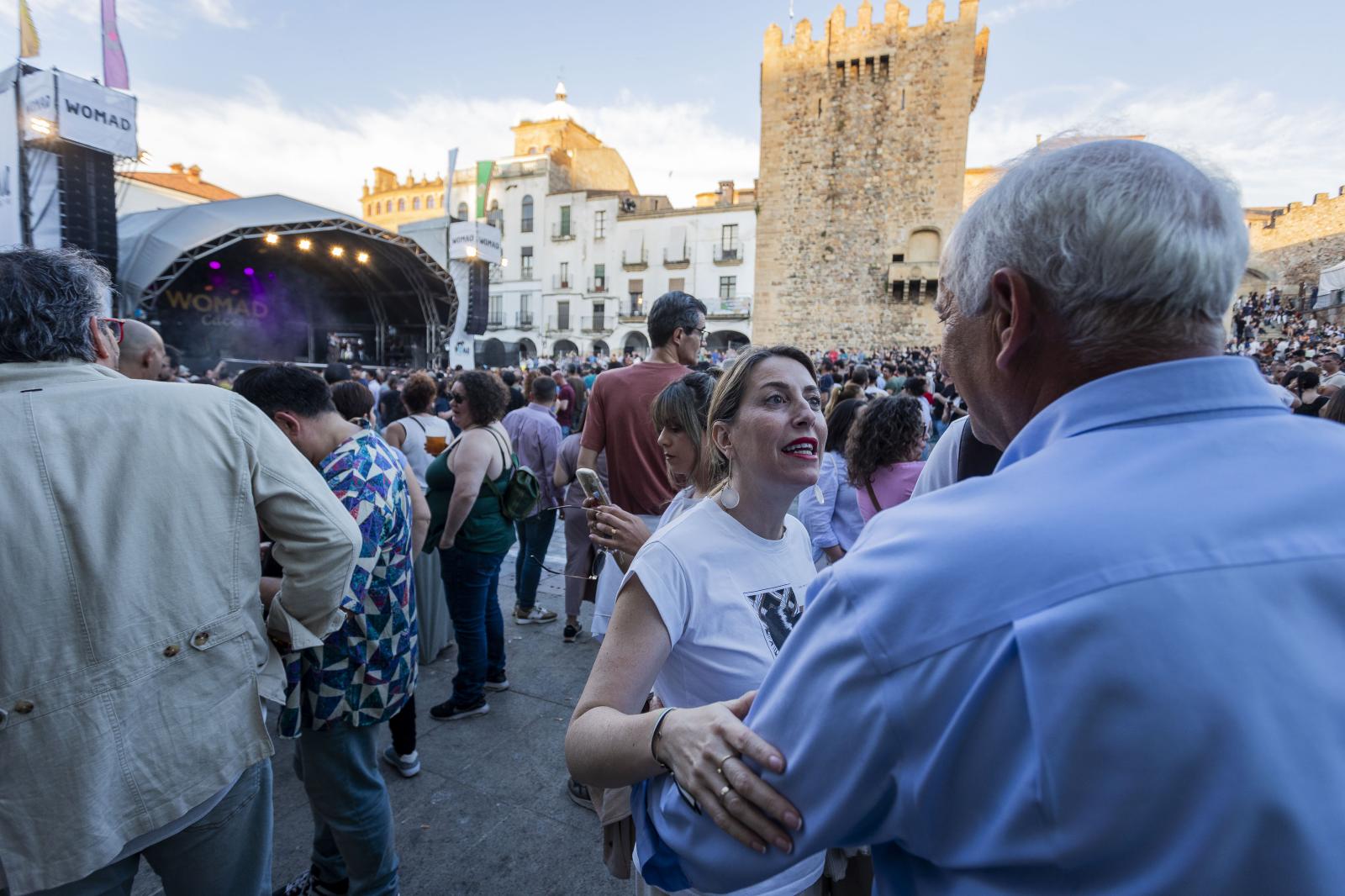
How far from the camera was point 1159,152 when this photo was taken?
0.73 m

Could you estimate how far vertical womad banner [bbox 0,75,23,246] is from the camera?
31.6 ft

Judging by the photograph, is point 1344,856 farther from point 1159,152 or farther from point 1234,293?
point 1159,152

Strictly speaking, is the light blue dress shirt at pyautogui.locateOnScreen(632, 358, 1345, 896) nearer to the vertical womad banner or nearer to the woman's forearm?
the woman's forearm

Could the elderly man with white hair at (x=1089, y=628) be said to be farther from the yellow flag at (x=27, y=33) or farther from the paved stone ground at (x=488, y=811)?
the yellow flag at (x=27, y=33)

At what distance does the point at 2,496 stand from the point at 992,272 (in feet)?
5.98

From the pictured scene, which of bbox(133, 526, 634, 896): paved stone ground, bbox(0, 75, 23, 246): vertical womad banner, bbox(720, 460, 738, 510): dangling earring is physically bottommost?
bbox(133, 526, 634, 896): paved stone ground

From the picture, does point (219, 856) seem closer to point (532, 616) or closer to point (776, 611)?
point (776, 611)

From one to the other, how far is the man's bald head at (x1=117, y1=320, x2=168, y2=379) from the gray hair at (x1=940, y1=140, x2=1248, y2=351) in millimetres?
3664

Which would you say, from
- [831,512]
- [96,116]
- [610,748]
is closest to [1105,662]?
[610,748]

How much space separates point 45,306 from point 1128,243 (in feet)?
6.63

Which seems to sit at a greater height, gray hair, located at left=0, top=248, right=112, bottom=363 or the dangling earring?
gray hair, located at left=0, top=248, right=112, bottom=363

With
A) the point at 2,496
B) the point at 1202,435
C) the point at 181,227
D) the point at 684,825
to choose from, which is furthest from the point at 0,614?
the point at 181,227

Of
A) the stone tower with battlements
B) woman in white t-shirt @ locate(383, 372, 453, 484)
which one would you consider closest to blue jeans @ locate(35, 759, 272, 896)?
woman in white t-shirt @ locate(383, 372, 453, 484)

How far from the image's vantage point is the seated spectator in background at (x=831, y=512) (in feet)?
10.5
